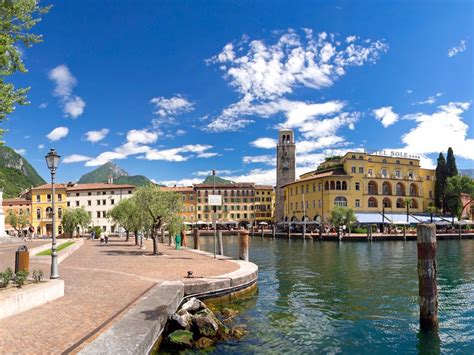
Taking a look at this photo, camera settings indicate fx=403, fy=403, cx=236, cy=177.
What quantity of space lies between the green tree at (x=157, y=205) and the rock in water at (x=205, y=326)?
686 inches

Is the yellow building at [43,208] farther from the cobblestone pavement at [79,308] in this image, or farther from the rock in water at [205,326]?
the rock in water at [205,326]

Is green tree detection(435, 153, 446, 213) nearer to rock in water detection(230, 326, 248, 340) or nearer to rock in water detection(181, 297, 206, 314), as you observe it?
rock in water detection(230, 326, 248, 340)

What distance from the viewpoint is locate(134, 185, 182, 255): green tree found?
94.8ft

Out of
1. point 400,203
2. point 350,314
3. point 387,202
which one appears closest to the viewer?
point 350,314

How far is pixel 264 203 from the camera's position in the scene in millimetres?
123812

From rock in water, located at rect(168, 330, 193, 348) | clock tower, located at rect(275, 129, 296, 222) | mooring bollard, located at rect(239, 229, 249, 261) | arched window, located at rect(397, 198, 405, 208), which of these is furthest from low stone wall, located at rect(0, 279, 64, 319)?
clock tower, located at rect(275, 129, 296, 222)

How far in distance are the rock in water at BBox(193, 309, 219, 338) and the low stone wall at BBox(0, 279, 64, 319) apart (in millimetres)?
4336

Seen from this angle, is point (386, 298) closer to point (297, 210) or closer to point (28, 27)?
point (28, 27)

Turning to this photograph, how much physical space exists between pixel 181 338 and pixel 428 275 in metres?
7.93

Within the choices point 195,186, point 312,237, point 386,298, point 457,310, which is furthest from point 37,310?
point 195,186

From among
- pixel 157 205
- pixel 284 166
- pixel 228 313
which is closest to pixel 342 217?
pixel 157 205

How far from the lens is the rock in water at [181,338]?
1084cm

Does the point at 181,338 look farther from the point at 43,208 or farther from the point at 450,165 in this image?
the point at 43,208

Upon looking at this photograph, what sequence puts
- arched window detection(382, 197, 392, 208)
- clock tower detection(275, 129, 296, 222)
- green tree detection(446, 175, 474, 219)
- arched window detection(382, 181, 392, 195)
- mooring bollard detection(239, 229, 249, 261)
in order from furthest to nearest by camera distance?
A: clock tower detection(275, 129, 296, 222)
arched window detection(382, 181, 392, 195)
arched window detection(382, 197, 392, 208)
green tree detection(446, 175, 474, 219)
mooring bollard detection(239, 229, 249, 261)
